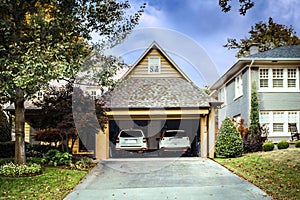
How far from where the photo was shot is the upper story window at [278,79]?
20.5 meters

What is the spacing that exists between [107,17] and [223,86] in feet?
55.7

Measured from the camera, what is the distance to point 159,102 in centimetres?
1775

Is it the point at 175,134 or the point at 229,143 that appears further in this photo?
the point at 175,134

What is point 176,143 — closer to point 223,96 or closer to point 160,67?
point 160,67

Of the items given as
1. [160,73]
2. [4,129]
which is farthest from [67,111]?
[160,73]

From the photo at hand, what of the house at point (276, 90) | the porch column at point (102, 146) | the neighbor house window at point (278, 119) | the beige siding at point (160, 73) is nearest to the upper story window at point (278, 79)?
the house at point (276, 90)

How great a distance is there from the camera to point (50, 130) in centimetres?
1594

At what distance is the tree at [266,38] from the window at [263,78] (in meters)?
16.0

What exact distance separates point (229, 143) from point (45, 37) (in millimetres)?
9384

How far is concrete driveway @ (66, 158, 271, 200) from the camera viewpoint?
9227 millimetres

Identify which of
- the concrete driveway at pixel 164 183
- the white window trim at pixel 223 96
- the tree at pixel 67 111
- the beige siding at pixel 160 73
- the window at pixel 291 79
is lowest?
the concrete driveway at pixel 164 183

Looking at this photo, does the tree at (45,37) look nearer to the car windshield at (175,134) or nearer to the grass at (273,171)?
the car windshield at (175,134)

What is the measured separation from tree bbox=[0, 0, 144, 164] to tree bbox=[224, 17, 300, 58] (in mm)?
25192

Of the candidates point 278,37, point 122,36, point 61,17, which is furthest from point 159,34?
point 278,37
